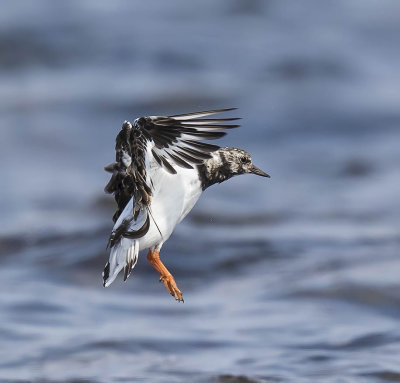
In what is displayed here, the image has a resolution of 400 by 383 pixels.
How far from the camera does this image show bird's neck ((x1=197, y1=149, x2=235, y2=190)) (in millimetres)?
6176

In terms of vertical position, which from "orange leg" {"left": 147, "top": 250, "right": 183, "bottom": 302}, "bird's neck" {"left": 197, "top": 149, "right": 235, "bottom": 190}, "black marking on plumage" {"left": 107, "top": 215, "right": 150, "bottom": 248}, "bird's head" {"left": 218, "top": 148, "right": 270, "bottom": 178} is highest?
"bird's head" {"left": 218, "top": 148, "right": 270, "bottom": 178}

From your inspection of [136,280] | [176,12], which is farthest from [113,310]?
[176,12]

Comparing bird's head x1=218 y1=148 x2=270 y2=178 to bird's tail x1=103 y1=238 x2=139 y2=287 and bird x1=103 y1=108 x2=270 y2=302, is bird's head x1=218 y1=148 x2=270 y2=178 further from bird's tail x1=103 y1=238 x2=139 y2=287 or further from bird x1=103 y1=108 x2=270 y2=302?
bird's tail x1=103 y1=238 x2=139 y2=287

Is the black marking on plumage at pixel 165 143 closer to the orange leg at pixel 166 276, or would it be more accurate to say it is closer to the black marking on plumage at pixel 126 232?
the black marking on plumage at pixel 126 232

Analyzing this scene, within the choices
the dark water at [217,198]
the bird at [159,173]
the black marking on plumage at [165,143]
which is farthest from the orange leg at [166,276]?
the dark water at [217,198]

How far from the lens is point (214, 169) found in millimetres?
6227

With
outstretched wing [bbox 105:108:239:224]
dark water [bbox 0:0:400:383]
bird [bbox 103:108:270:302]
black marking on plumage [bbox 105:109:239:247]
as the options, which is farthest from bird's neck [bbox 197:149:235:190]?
dark water [bbox 0:0:400:383]

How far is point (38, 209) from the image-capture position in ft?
45.3

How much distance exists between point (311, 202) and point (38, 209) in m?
3.89

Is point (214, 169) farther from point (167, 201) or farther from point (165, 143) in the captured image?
point (165, 143)

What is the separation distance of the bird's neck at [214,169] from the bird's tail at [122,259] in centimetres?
58

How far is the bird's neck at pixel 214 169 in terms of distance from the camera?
6176 millimetres

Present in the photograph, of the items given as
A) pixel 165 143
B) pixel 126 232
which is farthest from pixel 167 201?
pixel 165 143

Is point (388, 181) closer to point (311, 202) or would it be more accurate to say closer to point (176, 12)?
point (311, 202)
